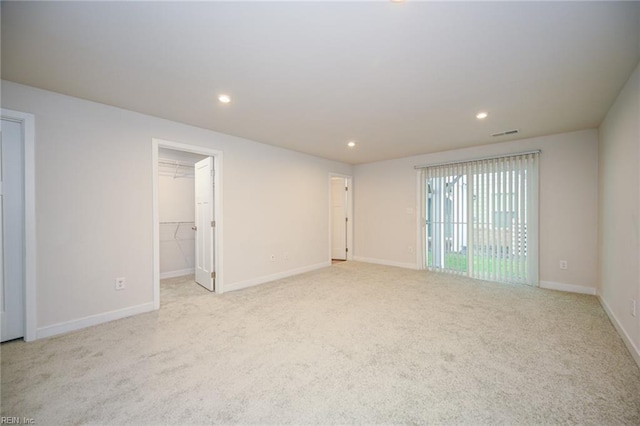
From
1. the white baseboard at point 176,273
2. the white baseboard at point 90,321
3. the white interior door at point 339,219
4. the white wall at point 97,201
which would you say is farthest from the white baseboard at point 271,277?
the white baseboard at point 176,273

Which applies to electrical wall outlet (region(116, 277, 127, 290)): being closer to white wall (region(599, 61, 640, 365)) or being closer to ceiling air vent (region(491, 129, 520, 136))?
white wall (region(599, 61, 640, 365))

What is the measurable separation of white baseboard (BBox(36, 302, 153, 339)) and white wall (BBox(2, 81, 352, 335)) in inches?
0.6

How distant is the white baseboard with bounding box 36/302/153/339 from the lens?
2.49 metres

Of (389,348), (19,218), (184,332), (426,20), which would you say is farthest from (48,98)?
(389,348)

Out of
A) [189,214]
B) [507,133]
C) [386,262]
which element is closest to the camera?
[507,133]

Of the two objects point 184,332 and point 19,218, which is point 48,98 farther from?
point 184,332

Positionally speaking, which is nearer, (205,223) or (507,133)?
(507,133)

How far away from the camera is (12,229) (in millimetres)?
2389

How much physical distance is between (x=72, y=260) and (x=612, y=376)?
188 inches

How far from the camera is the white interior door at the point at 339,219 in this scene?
6426 millimetres

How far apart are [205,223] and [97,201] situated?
146cm

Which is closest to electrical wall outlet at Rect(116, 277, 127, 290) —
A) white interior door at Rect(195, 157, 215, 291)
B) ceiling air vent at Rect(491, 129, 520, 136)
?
white interior door at Rect(195, 157, 215, 291)

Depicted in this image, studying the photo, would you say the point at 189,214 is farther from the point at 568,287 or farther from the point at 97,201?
the point at 568,287

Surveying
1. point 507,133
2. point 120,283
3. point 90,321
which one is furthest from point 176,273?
point 507,133
